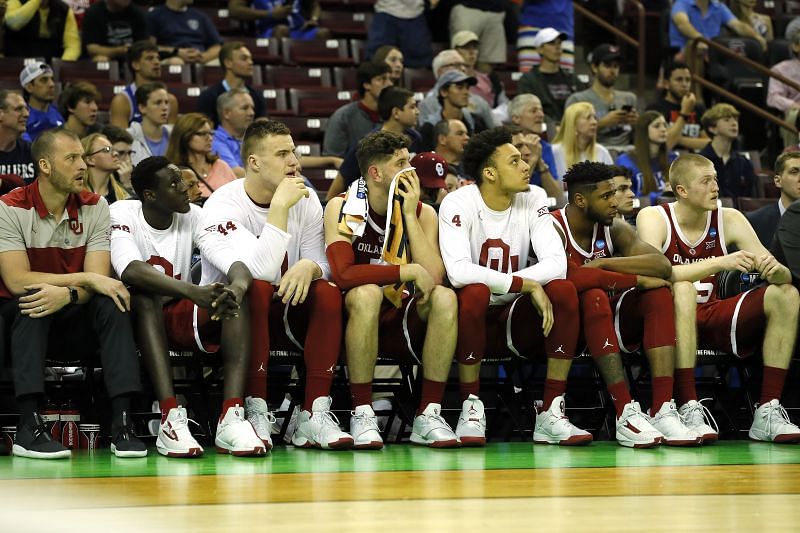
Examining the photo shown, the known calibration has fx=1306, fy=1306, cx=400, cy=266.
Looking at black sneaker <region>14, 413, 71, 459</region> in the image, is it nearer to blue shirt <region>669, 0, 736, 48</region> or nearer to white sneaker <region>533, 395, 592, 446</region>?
white sneaker <region>533, 395, 592, 446</region>

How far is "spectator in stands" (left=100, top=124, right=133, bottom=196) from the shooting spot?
8.41 meters

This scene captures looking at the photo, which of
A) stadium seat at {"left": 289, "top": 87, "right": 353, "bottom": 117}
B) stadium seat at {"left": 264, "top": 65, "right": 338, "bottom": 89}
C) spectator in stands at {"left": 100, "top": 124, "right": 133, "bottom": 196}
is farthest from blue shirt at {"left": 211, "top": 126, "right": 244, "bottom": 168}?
stadium seat at {"left": 264, "top": 65, "right": 338, "bottom": 89}

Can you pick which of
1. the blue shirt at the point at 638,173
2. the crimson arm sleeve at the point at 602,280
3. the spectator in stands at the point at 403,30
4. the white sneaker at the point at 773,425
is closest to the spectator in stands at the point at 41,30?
the spectator in stands at the point at 403,30

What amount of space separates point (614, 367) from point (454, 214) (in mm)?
1127

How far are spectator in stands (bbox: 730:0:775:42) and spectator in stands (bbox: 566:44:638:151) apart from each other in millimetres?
3057

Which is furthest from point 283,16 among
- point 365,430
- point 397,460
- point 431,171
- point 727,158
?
point 397,460

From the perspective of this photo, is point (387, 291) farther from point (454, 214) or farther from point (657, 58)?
point (657, 58)

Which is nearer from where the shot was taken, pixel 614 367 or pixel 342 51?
pixel 614 367

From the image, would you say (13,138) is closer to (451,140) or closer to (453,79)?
(451,140)

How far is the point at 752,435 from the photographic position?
22.7 ft

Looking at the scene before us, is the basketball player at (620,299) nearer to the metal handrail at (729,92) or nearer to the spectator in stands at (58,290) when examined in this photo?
the spectator in stands at (58,290)

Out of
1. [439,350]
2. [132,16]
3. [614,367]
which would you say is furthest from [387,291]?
[132,16]

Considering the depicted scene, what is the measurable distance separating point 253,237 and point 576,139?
426 centimetres

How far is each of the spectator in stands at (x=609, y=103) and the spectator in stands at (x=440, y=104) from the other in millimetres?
948
